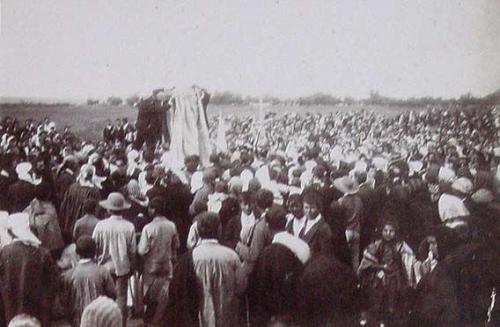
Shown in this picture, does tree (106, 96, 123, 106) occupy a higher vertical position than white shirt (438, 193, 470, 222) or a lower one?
higher

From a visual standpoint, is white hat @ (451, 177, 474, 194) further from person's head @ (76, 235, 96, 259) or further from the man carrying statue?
person's head @ (76, 235, 96, 259)

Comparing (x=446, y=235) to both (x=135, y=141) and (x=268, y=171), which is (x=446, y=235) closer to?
(x=268, y=171)

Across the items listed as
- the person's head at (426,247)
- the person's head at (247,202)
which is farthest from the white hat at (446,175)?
the person's head at (247,202)

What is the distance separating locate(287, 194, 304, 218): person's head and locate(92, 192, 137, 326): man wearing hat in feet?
4.00

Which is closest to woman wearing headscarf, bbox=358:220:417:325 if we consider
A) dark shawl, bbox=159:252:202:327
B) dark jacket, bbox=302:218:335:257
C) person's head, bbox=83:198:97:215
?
dark jacket, bbox=302:218:335:257

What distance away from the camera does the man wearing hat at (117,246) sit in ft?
16.3

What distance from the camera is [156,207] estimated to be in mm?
5121

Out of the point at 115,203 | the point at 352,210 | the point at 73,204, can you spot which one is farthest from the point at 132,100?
the point at 352,210

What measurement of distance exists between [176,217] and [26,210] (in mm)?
1122

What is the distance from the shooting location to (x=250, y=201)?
5.23 meters

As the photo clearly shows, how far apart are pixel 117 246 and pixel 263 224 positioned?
3.64 ft

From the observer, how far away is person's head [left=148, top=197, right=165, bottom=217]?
5.10m

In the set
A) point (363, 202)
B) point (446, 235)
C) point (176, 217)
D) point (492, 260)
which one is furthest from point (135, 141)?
point (492, 260)

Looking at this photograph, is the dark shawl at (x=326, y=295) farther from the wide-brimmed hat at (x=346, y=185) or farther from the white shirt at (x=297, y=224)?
the wide-brimmed hat at (x=346, y=185)
